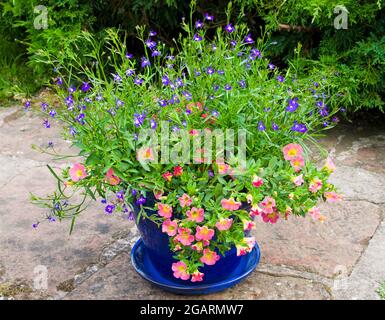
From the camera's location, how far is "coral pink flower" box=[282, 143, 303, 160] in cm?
215

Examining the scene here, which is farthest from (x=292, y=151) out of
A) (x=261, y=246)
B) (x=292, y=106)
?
(x=261, y=246)

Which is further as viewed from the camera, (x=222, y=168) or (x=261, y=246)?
(x=261, y=246)

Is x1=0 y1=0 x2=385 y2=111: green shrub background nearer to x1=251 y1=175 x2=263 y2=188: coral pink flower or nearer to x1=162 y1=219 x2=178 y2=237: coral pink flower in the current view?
x1=251 y1=175 x2=263 y2=188: coral pink flower

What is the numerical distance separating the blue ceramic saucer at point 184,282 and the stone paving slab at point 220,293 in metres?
0.05

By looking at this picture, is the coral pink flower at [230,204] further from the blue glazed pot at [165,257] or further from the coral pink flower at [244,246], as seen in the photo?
the blue glazed pot at [165,257]

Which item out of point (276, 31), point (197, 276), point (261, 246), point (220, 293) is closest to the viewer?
point (197, 276)

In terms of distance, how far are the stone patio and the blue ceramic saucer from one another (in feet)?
0.18

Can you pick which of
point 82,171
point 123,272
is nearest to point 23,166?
point 123,272

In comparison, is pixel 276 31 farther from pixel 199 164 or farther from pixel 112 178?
pixel 112 178

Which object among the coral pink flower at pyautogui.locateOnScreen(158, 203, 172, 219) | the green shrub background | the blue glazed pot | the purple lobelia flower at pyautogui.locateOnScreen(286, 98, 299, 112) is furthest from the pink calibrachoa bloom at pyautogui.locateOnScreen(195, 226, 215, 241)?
the green shrub background

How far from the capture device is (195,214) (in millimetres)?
2043

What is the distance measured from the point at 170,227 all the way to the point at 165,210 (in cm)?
7

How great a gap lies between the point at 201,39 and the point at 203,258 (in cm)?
83

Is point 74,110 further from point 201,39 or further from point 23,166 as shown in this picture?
point 23,166
